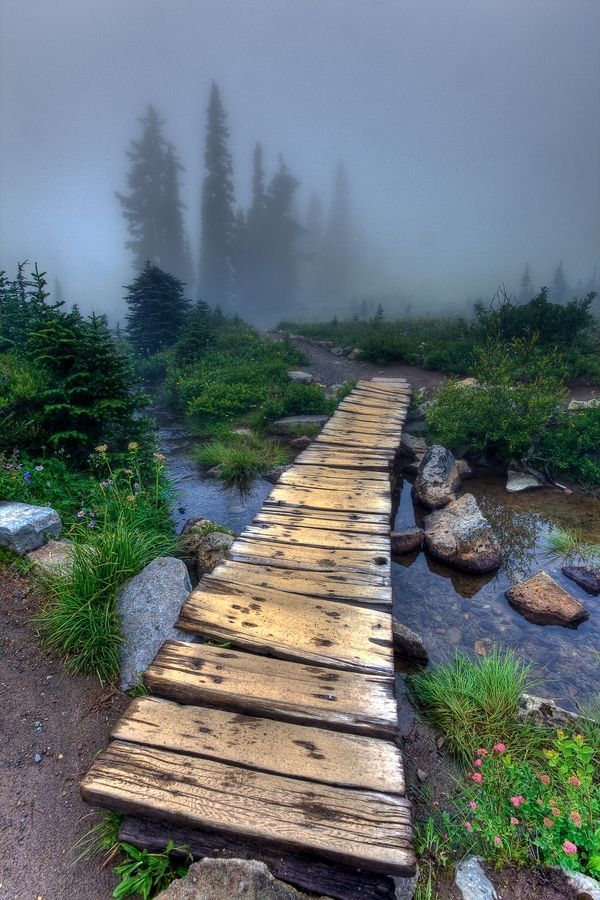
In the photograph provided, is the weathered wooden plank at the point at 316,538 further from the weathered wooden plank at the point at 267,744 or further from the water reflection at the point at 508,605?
the weathered wooden plank at the point at 267,744

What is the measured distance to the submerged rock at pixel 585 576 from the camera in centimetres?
516

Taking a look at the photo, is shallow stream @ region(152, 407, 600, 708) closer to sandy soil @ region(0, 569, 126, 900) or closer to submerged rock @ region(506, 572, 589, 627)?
submerged rock @ region(506, 572, 589, 627)

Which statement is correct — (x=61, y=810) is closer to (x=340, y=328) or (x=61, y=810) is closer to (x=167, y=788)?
(x=167, y=788)

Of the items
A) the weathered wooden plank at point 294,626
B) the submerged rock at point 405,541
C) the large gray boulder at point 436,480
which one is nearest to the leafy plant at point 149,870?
the weathered wooden plank at point 294,626

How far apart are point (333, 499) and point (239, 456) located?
330cm

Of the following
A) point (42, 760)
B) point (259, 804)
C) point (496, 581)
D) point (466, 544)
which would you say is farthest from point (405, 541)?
point (42, 760)

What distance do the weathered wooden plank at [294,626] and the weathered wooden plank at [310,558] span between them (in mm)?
475

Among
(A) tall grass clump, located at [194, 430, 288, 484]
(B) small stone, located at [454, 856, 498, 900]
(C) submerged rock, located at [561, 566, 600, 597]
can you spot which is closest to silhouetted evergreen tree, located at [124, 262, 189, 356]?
(A) tall grass clump, located at [194, 430, 288, 484]

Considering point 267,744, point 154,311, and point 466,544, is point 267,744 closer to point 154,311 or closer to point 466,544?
point 466,544

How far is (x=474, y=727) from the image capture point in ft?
10.8

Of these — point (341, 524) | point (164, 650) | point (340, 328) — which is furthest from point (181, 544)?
point (340, 328)

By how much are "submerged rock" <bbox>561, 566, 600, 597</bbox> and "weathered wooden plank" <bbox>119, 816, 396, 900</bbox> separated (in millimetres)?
4572

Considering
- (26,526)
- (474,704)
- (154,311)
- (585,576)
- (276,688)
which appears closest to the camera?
(276,688)

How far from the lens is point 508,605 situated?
495 centimetres
